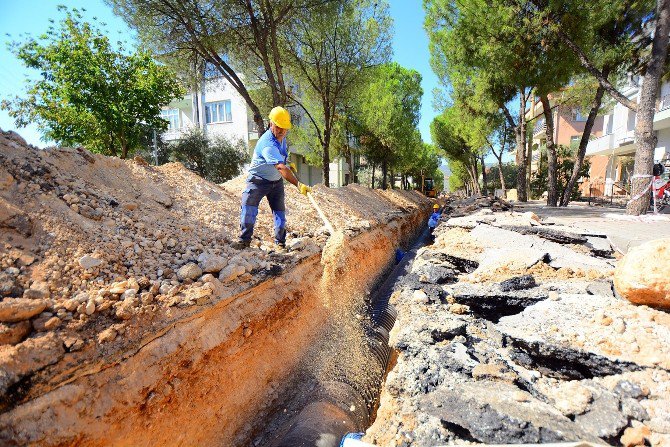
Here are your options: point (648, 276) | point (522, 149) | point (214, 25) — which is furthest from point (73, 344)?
point (522, 149)

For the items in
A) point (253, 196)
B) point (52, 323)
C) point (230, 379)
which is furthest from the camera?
point (253, 196)

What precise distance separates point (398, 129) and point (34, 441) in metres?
19.0

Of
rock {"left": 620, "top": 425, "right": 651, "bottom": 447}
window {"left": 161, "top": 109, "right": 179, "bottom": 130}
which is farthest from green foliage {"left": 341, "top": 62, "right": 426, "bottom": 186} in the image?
rock {"left": 620, "top": 425, "right": 651, "bottom": 447}

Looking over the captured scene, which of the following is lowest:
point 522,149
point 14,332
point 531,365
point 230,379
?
point 230,379

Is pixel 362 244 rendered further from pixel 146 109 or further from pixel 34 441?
pixel 146 109

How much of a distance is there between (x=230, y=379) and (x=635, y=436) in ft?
9.80

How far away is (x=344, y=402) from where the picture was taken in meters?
3.32

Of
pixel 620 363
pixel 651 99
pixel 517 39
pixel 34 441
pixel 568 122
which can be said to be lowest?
pixel 34 441

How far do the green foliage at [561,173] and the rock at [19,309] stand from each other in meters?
16.8

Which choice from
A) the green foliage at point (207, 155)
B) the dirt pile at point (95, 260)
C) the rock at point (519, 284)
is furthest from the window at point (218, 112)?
the rock at point (519, 284)

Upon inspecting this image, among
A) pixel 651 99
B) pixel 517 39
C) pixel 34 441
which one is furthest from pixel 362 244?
pixel 517 39

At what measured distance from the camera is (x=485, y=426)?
Result: 5.91 feet

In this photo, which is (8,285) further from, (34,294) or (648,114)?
(648,114)

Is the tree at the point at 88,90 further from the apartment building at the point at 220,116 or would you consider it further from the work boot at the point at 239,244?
the work boot at the point at 239,244
